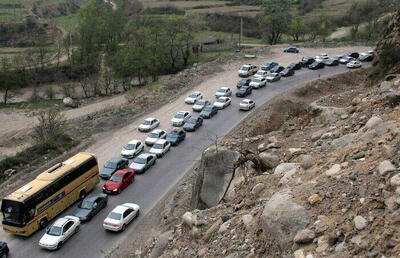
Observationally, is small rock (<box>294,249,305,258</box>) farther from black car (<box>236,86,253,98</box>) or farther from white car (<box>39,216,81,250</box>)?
black car (<box>236,86,253,98</box>)

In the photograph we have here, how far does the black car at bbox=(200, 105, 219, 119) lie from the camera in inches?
1733

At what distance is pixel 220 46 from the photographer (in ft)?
309

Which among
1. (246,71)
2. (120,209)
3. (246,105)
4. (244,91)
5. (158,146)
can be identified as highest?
(246,71)

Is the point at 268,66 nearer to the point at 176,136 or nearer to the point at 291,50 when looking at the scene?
the point at 291,50

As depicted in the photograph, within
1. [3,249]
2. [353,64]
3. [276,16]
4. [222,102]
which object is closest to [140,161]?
[3,249]

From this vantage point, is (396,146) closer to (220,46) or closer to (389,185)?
(389,185)

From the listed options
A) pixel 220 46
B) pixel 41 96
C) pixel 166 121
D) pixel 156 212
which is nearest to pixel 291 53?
pixel 220 46

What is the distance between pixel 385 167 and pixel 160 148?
82.7 ft

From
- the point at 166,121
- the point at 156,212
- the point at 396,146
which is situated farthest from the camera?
the point at 166,121

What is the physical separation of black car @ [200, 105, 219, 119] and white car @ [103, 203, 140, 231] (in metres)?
18.3

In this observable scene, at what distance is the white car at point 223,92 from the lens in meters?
50.1

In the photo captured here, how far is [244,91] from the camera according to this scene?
5022 cm

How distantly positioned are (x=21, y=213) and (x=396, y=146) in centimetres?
2094

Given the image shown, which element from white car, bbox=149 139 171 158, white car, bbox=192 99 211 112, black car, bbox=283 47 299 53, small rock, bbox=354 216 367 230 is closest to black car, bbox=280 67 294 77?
white car, bbox=192 99 211 112
